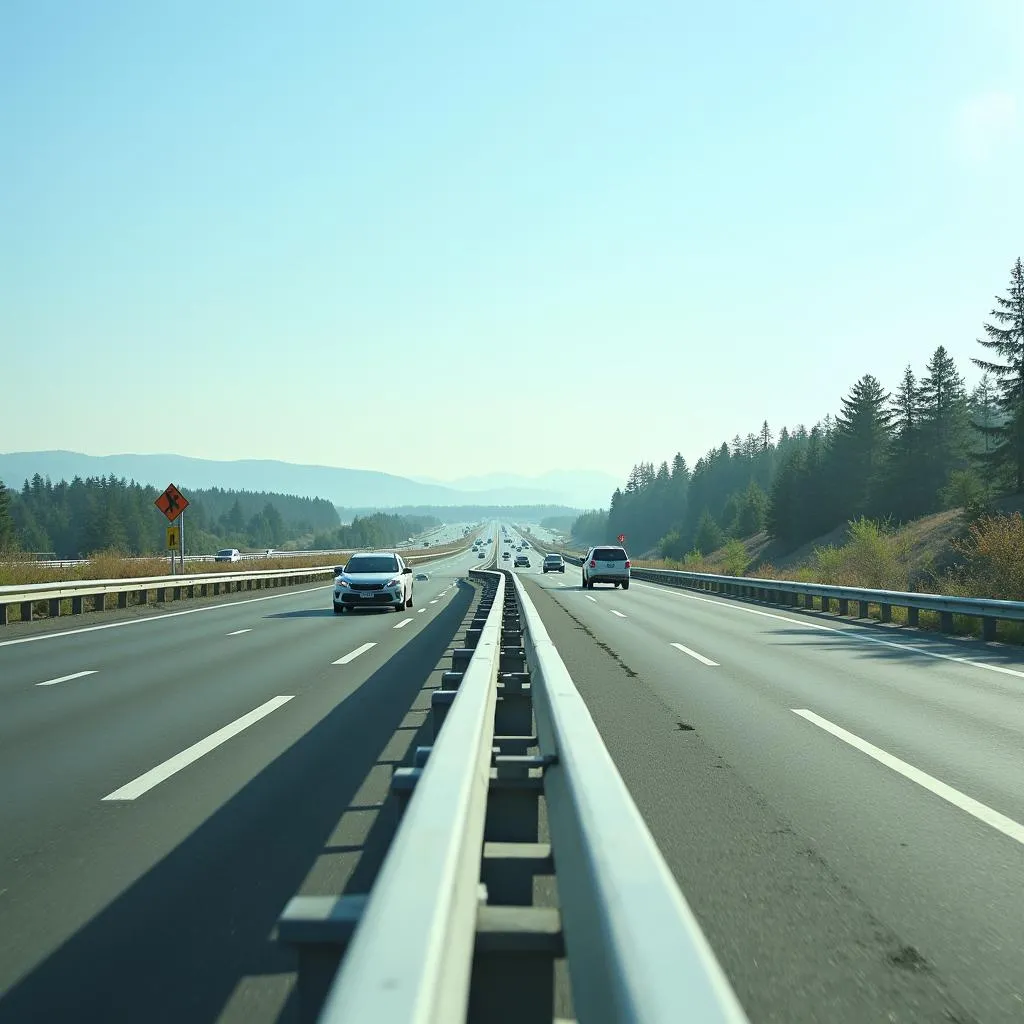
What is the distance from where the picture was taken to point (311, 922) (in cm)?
231

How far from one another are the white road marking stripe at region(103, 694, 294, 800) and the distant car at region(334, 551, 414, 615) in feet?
48.4

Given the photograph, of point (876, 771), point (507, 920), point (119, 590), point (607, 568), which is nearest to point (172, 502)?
point (119, 590)

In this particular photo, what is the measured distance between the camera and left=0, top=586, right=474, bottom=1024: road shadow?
341 centimetres

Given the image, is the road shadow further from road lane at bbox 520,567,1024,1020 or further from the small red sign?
the small red sign

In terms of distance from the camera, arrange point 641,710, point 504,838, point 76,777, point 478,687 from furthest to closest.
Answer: point 641,710
point 76,777
point 478,687
point 504,838

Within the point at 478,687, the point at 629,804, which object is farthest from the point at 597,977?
the point at 478,687

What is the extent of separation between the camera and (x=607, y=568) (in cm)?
4231

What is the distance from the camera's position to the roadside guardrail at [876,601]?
17.3 meters

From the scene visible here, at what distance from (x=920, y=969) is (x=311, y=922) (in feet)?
8.22

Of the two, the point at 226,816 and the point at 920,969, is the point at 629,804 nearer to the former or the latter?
the point at 920,969

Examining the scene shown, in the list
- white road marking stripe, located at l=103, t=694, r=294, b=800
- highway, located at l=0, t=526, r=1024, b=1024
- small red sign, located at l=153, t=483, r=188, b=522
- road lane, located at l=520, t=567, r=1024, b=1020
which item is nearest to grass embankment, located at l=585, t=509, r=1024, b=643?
road lane, located at l=520, t=567, r=1024, b=1020

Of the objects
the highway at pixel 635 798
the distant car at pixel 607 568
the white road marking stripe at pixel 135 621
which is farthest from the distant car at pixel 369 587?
the distant car at pixel 607 568

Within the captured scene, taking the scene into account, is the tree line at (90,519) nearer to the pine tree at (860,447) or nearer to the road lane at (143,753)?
the pine tree at (860,447)

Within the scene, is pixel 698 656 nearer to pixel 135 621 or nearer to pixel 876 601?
pixel 876 601
